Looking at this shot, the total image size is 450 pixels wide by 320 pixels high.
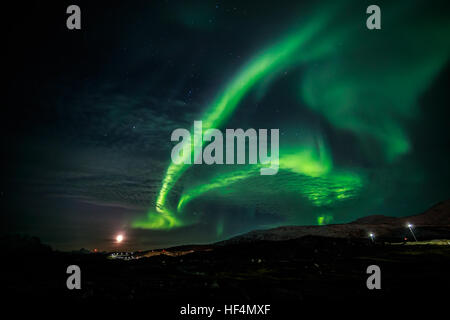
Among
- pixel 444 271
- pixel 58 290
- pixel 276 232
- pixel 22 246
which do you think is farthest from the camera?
pixel 276 232

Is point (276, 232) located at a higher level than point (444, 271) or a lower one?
lower

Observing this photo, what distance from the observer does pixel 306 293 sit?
15.8 m

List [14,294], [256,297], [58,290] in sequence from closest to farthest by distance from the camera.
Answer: [256,297], [14,294], [58,290]

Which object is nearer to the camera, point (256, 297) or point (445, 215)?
point (256, 297)

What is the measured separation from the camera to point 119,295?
Result: 56.4 ft

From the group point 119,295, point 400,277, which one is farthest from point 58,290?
point 400,277
